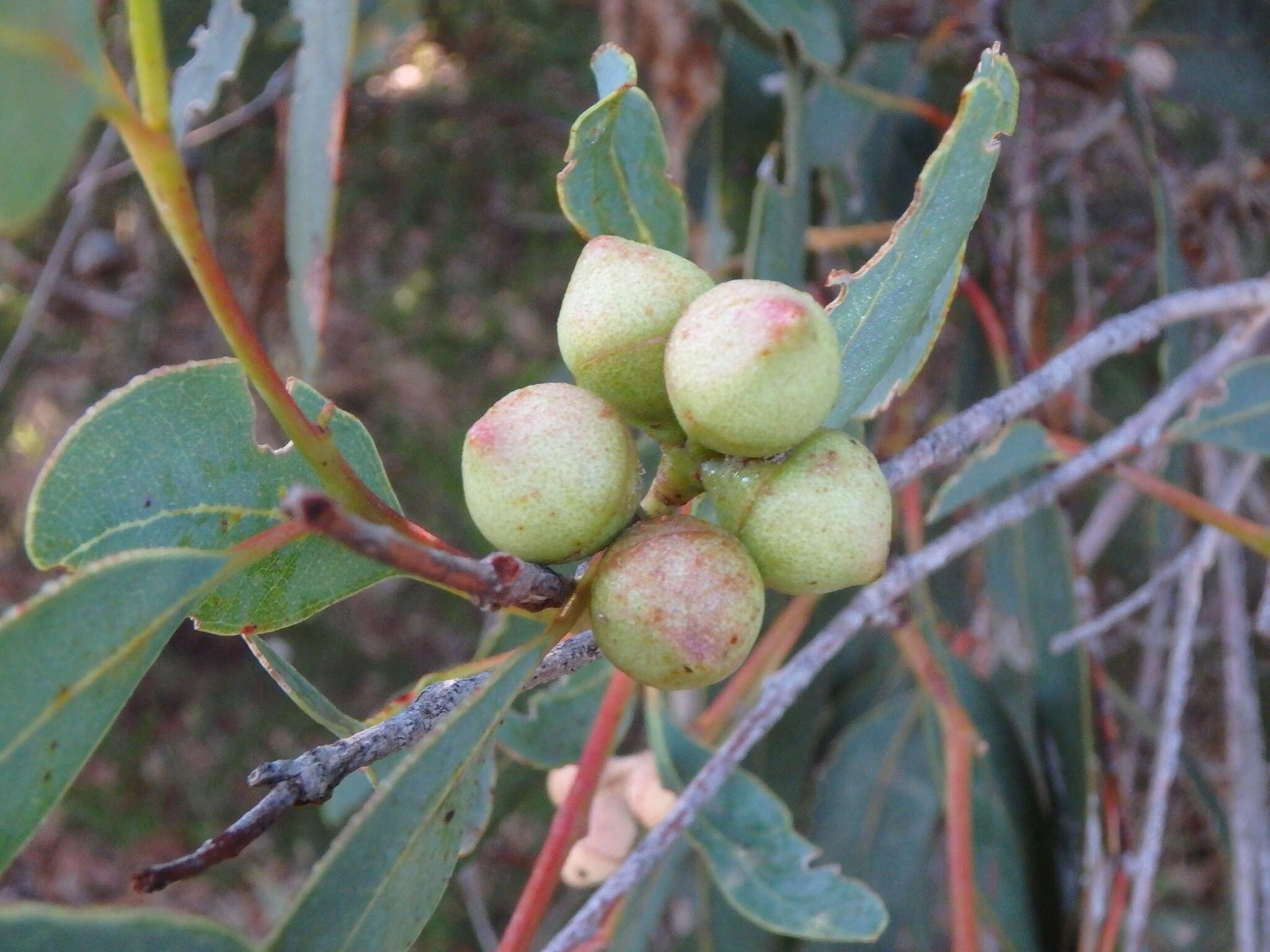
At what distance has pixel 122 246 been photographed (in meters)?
3.60

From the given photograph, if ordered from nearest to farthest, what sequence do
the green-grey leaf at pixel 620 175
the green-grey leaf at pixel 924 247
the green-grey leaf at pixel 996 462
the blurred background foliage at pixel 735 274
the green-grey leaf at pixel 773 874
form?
the green-grey leaf at pixel 924 247
the green-grey leaf at pixel 620 175
the green-grey leaf at pixel 773 874
the green-grey leaf at pixel 996 462
the blurred background foliage at pixel 735 274

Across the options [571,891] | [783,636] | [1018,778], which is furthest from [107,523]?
[571,891]

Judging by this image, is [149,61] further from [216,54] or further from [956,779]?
[956,779]

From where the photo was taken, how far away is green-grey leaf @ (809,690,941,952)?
5.44ft

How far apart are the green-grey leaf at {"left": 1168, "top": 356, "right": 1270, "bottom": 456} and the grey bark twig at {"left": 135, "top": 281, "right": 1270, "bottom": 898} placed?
0.03 m

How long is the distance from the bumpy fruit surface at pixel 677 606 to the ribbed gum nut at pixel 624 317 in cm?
11

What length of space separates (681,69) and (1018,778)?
54.3 inches

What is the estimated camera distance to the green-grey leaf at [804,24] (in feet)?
4.65

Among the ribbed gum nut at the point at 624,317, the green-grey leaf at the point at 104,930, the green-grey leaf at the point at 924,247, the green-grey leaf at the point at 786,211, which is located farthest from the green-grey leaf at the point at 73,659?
the green-grey leaf at the point at 786,211

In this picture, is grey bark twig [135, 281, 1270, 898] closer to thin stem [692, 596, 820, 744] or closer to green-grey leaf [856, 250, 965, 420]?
green-grey leaf [856, 250, 965, 420]

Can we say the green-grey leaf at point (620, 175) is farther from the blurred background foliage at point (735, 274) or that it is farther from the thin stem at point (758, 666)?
the thin stem at point (758, 666)

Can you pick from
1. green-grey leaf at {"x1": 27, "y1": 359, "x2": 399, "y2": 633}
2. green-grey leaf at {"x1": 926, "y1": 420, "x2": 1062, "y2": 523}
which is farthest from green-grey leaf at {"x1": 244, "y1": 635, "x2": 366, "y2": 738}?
green-grey leaf at {"x1": 926, "y1": 420, "x2": 1062, "y2": 523}

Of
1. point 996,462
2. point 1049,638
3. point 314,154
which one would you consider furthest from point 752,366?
point 1049,638

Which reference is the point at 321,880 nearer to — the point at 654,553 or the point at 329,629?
the point at 654,553
